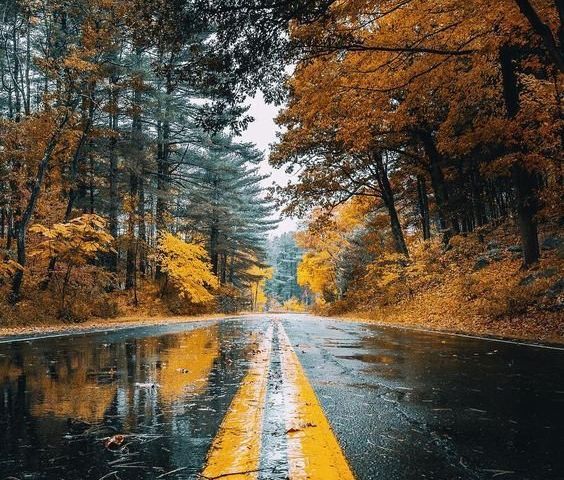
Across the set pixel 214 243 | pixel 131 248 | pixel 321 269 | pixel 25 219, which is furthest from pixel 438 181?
pixel 214 243

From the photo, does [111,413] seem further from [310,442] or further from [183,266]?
[183,266]

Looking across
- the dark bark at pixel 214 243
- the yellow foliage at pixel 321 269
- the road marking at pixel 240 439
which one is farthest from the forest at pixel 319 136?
the dark bark at pixel 214 243

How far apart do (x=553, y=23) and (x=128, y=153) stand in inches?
839

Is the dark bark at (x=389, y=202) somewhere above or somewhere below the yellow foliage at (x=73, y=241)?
above

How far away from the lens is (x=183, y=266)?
27578 millimetres

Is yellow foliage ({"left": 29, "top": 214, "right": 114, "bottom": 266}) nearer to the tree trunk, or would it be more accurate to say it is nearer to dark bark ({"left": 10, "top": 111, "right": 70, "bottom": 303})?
dark bark ({"left": 10, "top": 111, "right": 70, "bottom": 303})

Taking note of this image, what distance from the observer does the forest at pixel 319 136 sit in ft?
29.1

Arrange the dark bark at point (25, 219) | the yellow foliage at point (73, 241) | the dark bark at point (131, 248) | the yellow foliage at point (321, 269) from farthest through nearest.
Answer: the yellow foliage at point (321, 269)
the dark bark at point (131, 248)
the yellow foliage at point (73, 241)
the dark bark at point (25, 219)

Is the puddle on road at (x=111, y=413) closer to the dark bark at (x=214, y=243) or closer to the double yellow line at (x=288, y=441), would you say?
the double yellow line at (x=288, y=441)

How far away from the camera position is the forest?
8883 millimetres

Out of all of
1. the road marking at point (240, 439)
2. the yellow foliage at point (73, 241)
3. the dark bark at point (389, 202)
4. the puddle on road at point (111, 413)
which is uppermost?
the dark bark at point (389, 202)

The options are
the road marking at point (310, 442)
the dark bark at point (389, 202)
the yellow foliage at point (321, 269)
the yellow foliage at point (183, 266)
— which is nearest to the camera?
the road marking at point (310, 442)

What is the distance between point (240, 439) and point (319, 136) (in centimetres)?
2072

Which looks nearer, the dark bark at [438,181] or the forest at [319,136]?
the forest at [319,136]
